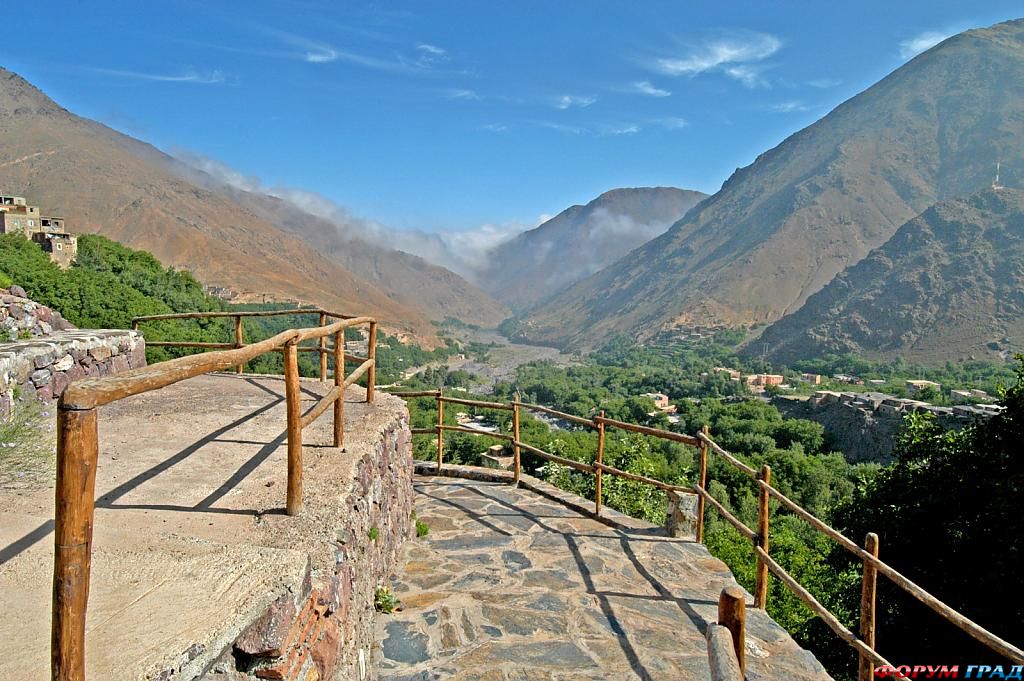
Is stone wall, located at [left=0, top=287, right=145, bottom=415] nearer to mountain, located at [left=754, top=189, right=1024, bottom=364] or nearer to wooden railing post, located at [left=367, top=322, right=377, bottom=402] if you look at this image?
wooden railing post, located at [left=367, top=322, right=377, bottom=402]

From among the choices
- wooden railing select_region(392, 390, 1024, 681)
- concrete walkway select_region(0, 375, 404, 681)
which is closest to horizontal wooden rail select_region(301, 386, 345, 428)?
concrete walkway select_region(0, 375, 404, 681)

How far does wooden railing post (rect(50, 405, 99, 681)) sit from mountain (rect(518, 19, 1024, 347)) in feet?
348

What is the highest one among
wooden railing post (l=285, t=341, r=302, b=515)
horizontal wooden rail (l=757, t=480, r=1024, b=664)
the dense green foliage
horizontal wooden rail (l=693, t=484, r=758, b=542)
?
wooden railing post (l=285, t=341, r=302, b=515)

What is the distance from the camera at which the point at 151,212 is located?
9250 cm

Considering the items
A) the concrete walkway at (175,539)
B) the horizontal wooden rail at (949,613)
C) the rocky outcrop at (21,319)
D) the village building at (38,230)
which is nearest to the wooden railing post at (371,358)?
the concrete walkway at (175,539)

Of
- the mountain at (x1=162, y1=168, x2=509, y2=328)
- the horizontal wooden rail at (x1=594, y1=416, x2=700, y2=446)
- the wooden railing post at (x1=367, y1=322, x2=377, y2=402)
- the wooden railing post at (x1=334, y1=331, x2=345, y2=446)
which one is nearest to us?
the wooden railing post at (x1=334, y1=331, x2=345, y2=446)

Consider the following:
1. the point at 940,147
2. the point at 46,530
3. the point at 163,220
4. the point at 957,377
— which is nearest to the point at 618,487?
the point at 46,530

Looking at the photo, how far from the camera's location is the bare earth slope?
83.9m

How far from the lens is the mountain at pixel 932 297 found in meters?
68.0

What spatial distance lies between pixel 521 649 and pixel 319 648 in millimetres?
1661

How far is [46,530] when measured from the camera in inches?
103

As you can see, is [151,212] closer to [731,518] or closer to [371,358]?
[371,358]

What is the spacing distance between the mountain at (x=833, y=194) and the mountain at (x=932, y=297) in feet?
42.6

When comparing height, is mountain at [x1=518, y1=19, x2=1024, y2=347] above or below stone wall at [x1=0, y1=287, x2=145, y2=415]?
above
